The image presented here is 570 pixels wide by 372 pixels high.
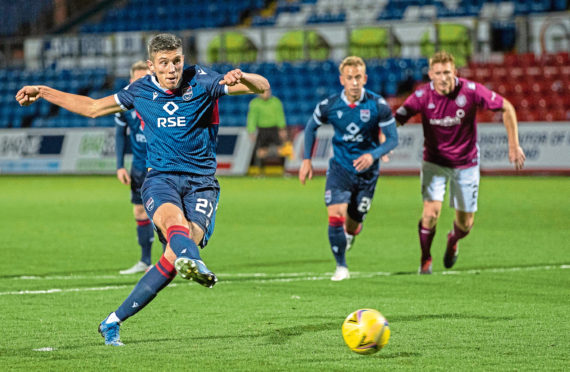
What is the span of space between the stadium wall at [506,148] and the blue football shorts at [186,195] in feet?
53.0

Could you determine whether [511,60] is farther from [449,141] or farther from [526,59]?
[449,141]

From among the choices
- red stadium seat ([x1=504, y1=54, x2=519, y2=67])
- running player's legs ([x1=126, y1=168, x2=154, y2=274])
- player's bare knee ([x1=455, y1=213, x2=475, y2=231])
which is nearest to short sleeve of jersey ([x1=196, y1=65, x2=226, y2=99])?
running player's legs ([x1=126, y1=168, x2=154, y2=274])

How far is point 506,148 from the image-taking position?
22.3 m

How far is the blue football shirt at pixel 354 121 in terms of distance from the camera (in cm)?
1016

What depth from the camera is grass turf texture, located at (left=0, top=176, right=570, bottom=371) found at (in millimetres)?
6094

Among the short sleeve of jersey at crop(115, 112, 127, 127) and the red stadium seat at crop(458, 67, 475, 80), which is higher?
the short sleeve of jersey at crop(115, 112, 127, 127)

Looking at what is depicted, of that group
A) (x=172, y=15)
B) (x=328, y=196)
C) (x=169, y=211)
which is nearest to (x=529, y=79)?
(x=172, y=15)

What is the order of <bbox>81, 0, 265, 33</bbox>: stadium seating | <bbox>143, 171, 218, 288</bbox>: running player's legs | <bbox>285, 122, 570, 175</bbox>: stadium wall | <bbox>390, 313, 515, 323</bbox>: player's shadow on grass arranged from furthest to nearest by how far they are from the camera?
<bbox>81, 0, 265, 33</bbox>: stadium seating → <bbox>285, 122, 570, 175</bbox>: stadium wall → <bbox>390, 313, 515, 323</bbox>: player's shadow on grass → <bbox>143, 171, 218, 288</bbox>: running player's legs

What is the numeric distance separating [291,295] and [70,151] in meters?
19.2

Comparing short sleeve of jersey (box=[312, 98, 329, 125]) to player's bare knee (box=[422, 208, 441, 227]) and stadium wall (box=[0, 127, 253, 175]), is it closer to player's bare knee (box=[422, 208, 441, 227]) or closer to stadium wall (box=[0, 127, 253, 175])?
player's bare knee (box=[422, 208, 441, 227])

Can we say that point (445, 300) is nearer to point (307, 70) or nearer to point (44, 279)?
point (44, 279)

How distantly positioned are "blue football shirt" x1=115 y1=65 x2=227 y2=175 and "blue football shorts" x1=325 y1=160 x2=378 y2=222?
343cm

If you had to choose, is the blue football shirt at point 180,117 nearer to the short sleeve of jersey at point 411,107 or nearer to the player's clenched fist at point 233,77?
the player's clenched fist at point 233,77

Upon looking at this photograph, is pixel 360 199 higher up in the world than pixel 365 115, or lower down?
lower down
